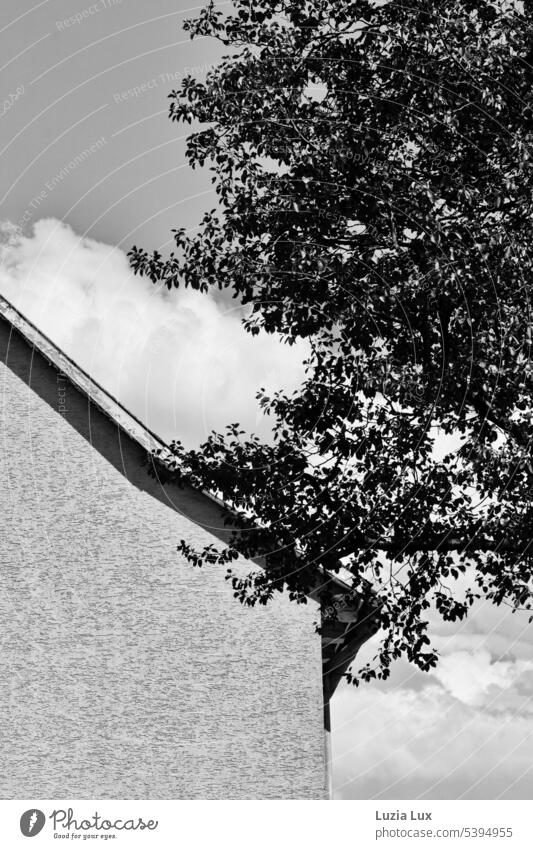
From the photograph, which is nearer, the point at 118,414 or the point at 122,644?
the point at 122,644

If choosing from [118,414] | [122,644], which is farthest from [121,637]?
[118,414]

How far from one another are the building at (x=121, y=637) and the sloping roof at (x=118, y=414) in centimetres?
4

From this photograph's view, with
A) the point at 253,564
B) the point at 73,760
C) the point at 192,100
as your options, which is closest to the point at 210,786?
the point at 73,760

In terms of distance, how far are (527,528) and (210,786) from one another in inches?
284

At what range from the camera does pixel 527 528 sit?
11672 mm

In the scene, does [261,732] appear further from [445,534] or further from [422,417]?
[422,417]

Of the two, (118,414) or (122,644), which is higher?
(118,414)

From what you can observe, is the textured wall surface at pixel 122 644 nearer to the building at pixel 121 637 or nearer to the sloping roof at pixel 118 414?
the building at pixel 121 637

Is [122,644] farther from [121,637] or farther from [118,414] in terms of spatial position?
[118,414]

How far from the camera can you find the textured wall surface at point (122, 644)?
48.3 feet

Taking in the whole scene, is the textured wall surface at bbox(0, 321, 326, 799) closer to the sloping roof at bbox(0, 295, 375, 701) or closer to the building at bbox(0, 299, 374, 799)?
→ the building at bbox(0, 299, 374, 799)

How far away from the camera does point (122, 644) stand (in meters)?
15.6

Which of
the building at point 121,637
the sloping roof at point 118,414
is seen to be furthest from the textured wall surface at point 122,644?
the sloping roof at point 118,414

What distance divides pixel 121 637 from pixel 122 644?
0.42ft
